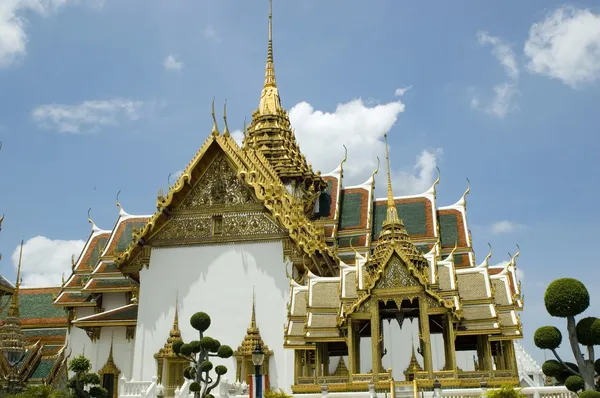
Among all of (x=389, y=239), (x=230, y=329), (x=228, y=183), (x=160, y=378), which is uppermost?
Result: (x=228, y=183)

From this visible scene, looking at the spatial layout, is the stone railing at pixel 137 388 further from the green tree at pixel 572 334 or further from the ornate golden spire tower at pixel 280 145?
the ornate golden spire tower at pixel 280 145

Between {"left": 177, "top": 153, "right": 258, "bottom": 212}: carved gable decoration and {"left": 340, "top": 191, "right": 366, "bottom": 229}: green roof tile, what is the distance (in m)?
3.62

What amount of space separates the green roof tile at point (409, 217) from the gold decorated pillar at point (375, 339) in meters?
6.40

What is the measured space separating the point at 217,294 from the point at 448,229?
22.1ft

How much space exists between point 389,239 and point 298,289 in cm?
214

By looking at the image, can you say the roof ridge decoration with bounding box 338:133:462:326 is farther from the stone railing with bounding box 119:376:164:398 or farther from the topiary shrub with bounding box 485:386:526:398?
the stone railing with bounding box 119:376:164:398

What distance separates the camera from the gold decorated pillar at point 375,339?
1055 cm

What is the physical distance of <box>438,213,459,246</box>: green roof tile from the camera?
17250 millimetres

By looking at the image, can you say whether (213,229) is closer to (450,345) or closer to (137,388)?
(137,388)

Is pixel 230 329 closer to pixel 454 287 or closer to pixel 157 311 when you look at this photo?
pixel 157 311

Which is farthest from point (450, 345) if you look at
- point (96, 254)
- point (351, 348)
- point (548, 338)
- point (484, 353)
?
point (96, 254)

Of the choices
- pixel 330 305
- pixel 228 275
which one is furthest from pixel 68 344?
pixel 330 305

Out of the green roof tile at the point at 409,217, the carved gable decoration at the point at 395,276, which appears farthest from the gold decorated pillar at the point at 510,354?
the green roof tile at the point at 409,217

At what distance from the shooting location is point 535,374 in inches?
773
